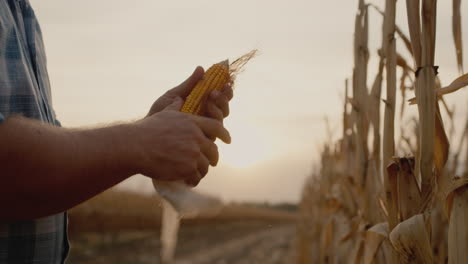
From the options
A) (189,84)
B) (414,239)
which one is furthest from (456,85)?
(189,84)

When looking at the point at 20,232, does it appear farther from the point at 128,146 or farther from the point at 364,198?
the point at 364,198

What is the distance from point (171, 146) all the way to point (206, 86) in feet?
1.37

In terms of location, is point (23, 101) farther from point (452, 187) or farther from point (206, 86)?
point (452, 187)

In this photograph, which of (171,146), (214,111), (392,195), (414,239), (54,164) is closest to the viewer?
(54,164)

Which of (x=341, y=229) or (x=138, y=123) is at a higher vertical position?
(x=138, y=123)

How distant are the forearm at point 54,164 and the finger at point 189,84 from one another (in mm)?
480

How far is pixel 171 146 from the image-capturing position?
1.10m

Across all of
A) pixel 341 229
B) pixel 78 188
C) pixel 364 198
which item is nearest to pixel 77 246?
pixel 341 229

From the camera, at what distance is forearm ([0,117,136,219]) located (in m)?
0.98

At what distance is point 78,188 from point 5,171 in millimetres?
146

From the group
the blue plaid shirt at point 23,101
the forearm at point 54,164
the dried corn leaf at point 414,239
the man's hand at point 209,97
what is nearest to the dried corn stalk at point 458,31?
the dried corn leaf at point 414,239

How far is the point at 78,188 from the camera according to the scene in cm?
105

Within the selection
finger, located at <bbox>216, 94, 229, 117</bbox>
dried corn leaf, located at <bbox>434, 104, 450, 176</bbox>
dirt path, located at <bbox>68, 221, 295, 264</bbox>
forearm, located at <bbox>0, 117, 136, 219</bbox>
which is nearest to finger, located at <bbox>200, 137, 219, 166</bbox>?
forearm, located at <bbox>0, 117, 136, 219</bbox>

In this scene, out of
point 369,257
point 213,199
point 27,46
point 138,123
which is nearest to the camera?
point 138,123
